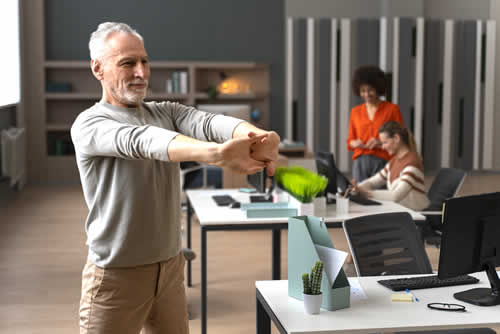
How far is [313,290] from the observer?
7.18 ft

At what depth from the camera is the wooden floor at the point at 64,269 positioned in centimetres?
408

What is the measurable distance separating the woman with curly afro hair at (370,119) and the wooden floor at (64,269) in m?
0.87

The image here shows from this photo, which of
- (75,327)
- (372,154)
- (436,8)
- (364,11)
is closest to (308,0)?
(364,11)

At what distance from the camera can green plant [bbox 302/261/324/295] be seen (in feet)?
7.16

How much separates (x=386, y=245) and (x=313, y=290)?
101 centimetres

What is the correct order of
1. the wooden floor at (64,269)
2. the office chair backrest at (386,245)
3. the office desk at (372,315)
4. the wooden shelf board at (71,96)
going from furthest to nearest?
the wooden shelf board at (71,96) < the wooden floor at (64,269) < the office chair backrest at (386,245) < the office desk at (372,315)

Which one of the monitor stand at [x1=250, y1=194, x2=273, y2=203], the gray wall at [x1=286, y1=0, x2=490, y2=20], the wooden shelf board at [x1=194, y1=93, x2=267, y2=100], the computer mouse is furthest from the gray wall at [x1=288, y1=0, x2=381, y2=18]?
the computer mouse

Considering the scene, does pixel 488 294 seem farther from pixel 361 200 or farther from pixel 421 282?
pixel 361 200

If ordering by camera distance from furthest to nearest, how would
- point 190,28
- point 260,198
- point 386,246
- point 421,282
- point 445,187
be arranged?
point 190,28
point 445,187
point 260,198
point 386,246
point 421,282

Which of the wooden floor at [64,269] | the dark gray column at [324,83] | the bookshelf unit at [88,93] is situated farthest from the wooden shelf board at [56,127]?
the dark gray column at [324,83]

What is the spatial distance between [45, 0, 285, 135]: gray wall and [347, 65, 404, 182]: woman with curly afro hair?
17.2 feet

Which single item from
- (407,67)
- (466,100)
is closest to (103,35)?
(407,67)

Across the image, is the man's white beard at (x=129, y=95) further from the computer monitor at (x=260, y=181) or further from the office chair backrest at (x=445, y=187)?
the office chair backrest at (x=445, y=187)

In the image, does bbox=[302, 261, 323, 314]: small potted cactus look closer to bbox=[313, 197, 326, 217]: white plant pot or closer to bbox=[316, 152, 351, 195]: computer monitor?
bbox=[313, 197, 326, 217]: white plant pot
